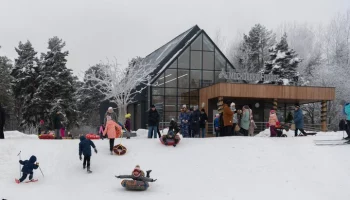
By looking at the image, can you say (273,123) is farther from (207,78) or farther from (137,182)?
(207,78)

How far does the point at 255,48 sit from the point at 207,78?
2409cm

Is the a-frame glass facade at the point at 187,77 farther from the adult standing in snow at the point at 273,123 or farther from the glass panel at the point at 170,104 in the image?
the adult standing in snow at the point at 273,123

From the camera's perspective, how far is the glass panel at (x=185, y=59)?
30.2 m

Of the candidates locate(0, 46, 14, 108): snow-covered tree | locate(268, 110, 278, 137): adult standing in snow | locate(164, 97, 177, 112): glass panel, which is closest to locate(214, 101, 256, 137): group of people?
locate(268, 110, 278, 137): adult standing in snow

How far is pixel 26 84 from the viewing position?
42.8 m

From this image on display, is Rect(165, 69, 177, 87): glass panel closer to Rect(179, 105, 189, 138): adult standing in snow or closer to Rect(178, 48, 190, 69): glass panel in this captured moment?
Rect(178, 48, 190, 69): glass panel

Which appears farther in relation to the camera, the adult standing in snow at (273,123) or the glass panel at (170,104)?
the glass panel at (170,104)

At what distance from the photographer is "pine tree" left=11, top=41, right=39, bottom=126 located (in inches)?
1580

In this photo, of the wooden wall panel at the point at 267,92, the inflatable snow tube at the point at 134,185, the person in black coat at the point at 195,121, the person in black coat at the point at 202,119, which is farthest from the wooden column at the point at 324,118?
the inflatable snow tube at the point at 134,185

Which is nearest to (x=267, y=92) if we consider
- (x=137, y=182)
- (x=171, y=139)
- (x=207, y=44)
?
(x=207, y=44)

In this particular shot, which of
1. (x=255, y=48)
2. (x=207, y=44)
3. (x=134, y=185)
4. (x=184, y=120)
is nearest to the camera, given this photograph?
(x=134, y=185)

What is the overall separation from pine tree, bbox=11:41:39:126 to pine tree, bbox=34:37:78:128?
4.11 feet

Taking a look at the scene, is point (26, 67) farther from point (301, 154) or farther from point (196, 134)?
point (301, 154)

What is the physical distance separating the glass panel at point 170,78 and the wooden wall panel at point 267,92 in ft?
7.10
